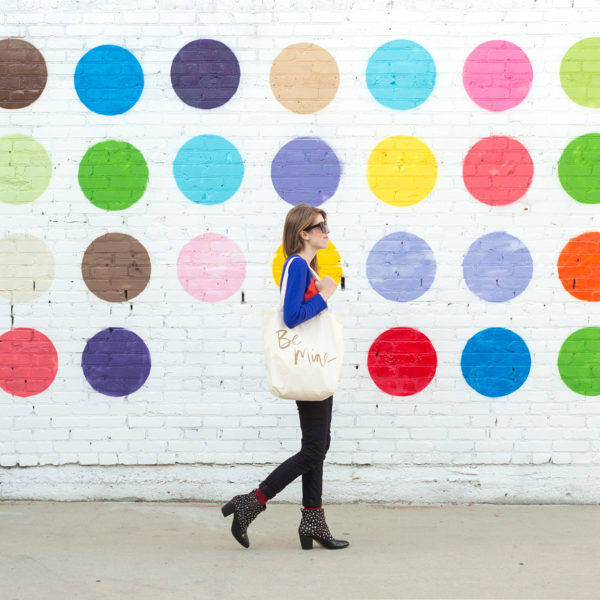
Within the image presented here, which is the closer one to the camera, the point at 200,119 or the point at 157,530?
the point at 157,530

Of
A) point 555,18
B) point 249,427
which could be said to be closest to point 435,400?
point 249,427

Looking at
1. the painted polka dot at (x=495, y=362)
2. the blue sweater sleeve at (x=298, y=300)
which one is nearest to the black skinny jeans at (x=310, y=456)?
the blue sweater sleeve at (x=298, y=300)

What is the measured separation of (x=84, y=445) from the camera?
16.1ft

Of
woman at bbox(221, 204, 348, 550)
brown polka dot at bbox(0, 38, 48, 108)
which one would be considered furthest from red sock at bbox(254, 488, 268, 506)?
brown polka dot at bbox(0, 38, 48, 108)

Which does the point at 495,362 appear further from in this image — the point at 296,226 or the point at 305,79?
the point at 305,79

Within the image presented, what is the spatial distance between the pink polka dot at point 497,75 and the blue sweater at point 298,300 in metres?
1.80

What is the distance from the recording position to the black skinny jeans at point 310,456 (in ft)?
13.0

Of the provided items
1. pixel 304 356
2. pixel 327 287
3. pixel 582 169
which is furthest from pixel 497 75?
pixel 304 356

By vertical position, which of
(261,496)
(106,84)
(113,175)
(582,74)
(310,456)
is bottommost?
(261,496)

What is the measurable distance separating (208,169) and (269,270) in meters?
→ 0.71

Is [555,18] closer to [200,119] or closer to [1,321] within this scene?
[200,119]

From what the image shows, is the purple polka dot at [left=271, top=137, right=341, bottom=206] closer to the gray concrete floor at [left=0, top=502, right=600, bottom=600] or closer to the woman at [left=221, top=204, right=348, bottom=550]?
the woman at [left=221, top=204, right=348, bottom=550]

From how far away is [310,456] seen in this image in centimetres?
397

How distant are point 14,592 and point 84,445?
1.45 m
